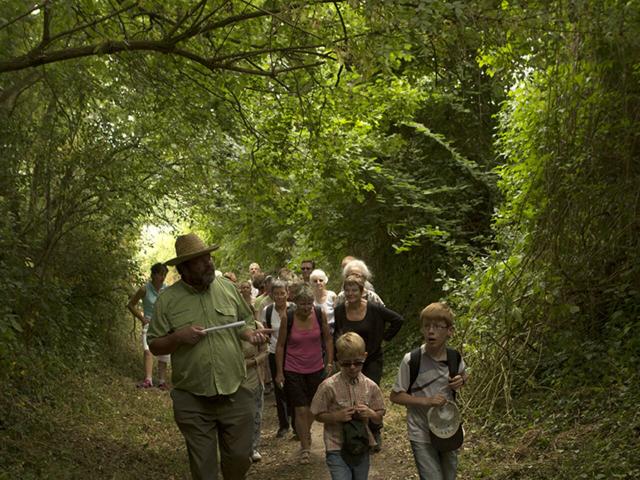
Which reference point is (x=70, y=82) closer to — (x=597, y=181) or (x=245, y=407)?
(x=245, y=407)

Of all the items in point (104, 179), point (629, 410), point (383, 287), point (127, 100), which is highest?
point (127, 100)

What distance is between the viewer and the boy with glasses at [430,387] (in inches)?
225

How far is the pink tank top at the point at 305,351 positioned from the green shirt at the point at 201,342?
9.19 feet

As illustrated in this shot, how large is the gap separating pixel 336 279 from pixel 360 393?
1471 centimetres

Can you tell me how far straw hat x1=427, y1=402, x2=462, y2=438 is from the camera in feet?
18.6

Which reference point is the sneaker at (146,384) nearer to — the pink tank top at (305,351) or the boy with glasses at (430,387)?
the pink tank top at (305,351)

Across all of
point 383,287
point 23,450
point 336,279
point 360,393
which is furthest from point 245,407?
point 336,279

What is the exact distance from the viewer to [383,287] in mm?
18250

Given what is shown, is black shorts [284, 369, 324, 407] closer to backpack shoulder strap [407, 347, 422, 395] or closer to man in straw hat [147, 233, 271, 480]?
man in straw hat [147, 233, 271, 480]

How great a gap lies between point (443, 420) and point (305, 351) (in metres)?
3.49

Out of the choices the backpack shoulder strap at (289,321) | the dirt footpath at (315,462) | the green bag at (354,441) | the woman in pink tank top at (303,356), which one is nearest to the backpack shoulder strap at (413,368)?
the green bag at (354,441)

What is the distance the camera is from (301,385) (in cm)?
908

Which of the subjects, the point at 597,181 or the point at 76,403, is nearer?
the point at 597,181

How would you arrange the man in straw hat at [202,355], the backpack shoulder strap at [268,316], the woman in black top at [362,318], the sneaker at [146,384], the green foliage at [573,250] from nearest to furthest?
the man in straw hat at [202,355] → the woman in black top at [362,318] → the green foliage at [573,250] → the backpack shoulder strap at [268,316] → the sneaker at [146,384]
